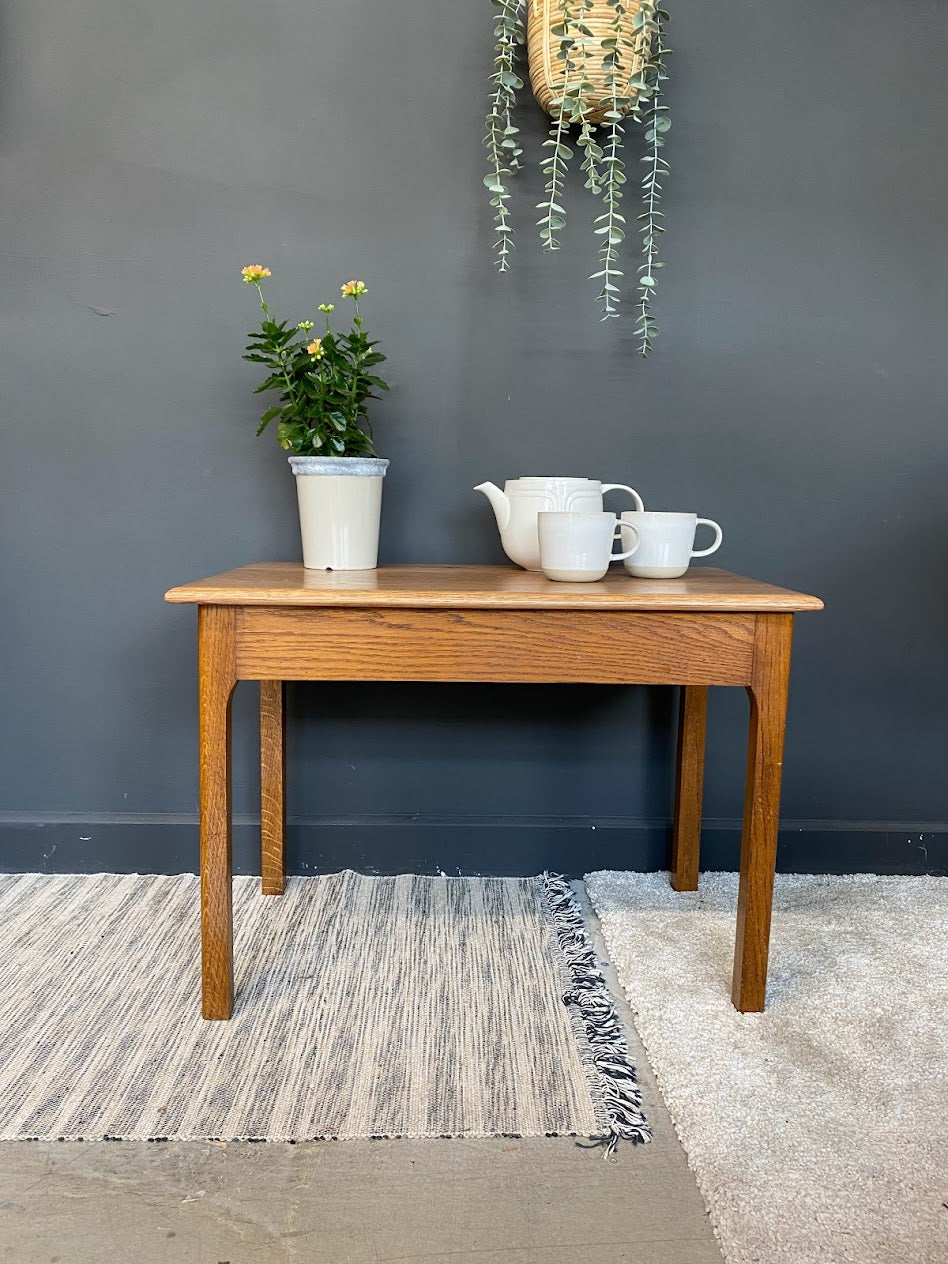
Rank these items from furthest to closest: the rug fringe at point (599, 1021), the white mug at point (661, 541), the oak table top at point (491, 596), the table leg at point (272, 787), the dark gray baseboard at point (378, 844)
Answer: the dark gray baseboard at point (378, 844) → the table leg at point (272, 787) → the white mug at point (661, 541) → the oak table top at point (491, 596) → the rug fringe at point (599, 1021)

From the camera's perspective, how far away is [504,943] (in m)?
1.51

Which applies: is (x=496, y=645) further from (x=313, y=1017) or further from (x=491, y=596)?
(x=313, y=1017)

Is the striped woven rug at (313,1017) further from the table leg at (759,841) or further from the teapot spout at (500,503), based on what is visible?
the teapot spout at (500,503)

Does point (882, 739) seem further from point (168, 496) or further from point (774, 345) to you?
point (168, 496)

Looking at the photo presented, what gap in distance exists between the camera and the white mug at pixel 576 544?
128 cm

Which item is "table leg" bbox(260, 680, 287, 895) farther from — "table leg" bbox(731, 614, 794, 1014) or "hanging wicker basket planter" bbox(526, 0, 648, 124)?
"hanging wicker basket planter" bbox(526, 0, 648, 124)

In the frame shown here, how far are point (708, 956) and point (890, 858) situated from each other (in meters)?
0.58

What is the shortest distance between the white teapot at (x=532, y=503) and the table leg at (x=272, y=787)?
50cm

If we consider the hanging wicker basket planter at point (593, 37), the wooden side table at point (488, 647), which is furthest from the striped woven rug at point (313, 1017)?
the hanging wicker basket planter at point (593, 37)

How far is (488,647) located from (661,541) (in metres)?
0.33

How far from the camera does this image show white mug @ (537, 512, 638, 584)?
128cm

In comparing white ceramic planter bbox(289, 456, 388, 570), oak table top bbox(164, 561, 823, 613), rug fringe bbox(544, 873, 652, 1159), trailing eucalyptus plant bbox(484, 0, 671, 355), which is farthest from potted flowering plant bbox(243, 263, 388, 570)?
rug fringe bbox(544, 873, 652, 1159)

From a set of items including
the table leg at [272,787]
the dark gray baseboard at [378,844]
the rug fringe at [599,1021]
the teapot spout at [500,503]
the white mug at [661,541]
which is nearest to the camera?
the rug fringe at [599,1021]

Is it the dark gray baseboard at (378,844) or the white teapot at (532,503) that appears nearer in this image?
the white teapot at (532,503)
